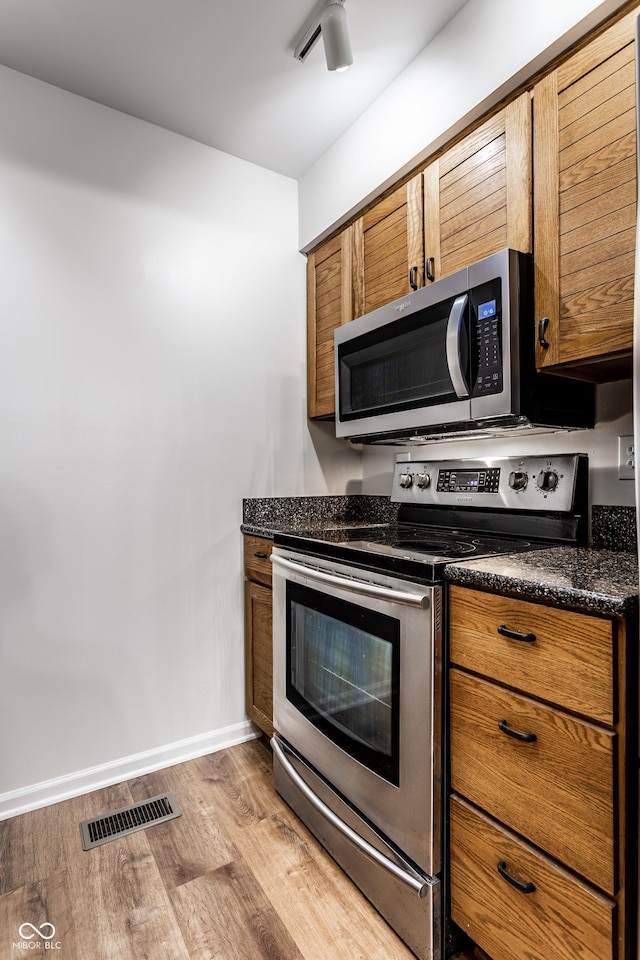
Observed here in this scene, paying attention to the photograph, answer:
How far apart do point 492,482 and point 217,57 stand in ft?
5.65

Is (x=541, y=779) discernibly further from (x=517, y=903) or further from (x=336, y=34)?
(x=336, y=34)

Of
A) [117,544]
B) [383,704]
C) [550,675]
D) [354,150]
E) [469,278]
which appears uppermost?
[354,150]

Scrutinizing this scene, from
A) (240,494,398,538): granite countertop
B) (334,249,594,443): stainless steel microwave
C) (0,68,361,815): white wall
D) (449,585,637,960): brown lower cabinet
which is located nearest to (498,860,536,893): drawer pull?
(449,585,637,960): brown lower cabinet

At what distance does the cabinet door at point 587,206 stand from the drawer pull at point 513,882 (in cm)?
116

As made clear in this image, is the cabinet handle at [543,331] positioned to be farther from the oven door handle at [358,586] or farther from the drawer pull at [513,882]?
the drawer pull at [513,882]

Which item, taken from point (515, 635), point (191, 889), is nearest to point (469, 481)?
point (515, 635)

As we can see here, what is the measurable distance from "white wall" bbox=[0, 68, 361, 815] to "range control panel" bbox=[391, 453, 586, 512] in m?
0.60

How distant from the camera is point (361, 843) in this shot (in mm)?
1382

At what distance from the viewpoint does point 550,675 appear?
38.5 inches

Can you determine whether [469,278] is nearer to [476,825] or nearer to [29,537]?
[476,825]

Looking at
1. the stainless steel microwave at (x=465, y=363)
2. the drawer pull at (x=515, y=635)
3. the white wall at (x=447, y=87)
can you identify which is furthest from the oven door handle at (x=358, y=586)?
the white wall at (x=447, y=87)

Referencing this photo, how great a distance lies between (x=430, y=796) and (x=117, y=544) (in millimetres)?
1396

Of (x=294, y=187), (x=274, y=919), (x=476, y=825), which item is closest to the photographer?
(x=476, y=825)

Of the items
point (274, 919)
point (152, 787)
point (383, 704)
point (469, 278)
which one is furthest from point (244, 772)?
point (469, 278)
